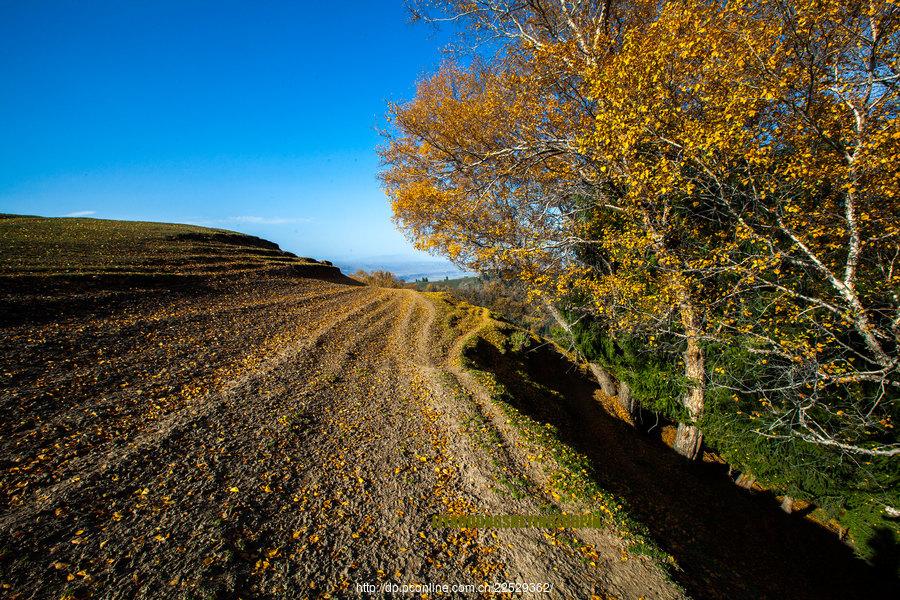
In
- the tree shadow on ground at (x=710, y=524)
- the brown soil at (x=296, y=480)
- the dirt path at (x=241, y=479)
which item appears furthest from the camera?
the tree shadow on ground at (x=710, y=524)

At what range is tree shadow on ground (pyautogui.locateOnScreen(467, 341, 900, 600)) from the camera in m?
7.93

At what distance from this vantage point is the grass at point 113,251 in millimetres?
20031

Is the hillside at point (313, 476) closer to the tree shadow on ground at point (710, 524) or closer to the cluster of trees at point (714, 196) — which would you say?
the tree shadow on ground at point (710, 524)

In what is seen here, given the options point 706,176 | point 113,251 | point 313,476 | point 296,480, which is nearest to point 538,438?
point 313,476

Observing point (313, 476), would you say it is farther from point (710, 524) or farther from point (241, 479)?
point (710, 524)

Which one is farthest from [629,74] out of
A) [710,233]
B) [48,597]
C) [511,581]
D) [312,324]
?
[312,324]

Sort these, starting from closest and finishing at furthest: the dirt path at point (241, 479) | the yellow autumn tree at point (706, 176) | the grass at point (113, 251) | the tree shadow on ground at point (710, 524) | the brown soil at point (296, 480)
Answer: the dirt path at point (241, 479)
the brown soil at point (296, 480)
the yellow autumn tree at point (706, 176)
the tree shadow on ground at point (710, 524)
the grass at point (113, 251)

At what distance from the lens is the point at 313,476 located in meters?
7.93

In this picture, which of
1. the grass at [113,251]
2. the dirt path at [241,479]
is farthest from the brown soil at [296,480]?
the grass at [113,251]

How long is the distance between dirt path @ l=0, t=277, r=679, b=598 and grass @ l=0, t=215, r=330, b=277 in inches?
341

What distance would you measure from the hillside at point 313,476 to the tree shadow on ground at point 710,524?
0.08 m

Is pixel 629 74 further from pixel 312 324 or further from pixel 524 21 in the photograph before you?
pixel 312 324

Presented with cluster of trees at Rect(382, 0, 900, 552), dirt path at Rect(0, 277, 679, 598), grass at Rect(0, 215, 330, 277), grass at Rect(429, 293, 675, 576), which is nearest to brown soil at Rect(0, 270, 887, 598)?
dirt path at Rect(0, 277, 679, 598)

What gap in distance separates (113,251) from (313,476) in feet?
95.9
